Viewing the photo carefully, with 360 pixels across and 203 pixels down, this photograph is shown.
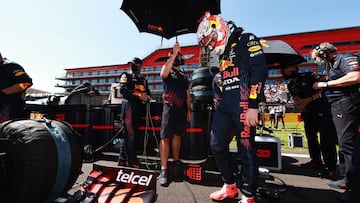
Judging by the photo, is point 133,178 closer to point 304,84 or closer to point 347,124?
point 347,124

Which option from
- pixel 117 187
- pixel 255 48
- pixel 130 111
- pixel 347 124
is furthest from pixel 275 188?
pixel 130 111

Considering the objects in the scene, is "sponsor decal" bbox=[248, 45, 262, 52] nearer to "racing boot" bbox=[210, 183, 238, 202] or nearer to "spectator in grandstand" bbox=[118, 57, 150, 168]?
"racing boot" bbox=[210, 183, 238, 202]

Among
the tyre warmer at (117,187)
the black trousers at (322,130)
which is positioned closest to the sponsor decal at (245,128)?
the tyre warmer at (117,187)

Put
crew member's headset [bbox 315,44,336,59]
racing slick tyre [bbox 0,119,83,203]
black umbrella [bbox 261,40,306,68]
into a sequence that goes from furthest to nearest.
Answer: black umbrella [bbox 261,40,306,68]
crew member's headset [bbox 315,44,336,59]
racing slick tyre [bbox 0,119,83,203]

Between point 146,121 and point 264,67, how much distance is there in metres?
2.51

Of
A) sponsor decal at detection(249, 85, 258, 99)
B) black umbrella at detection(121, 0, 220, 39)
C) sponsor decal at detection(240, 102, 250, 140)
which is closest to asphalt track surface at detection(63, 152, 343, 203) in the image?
sponsor decal at detection(240, 102, 250, 140)

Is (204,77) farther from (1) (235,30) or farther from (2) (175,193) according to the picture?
(2) (175,193)

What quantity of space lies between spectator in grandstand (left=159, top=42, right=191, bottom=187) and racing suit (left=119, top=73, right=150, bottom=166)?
0.71 m

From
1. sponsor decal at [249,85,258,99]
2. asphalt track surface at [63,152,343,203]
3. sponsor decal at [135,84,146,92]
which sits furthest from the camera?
sponsor decal at [135,84,146,92]

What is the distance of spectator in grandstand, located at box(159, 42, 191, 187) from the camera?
115 inches

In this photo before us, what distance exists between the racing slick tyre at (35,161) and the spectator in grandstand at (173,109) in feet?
4.68

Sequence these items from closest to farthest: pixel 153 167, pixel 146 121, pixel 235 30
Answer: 1. pixel 235 30
2. pixel 153 167
3. pixel 146 121

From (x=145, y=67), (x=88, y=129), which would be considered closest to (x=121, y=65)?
(x=145, y=67)

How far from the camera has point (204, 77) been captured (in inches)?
144
